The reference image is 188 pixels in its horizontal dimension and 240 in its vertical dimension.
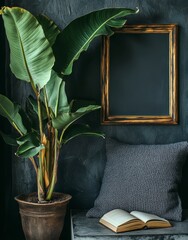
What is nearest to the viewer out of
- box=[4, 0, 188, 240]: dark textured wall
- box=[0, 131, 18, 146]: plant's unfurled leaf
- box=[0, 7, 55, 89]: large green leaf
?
box=[0, 7, 55, 89]: large green leaf

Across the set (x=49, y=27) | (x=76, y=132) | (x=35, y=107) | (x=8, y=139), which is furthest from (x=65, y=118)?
(x=49, y=27)

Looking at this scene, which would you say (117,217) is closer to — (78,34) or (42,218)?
(42,218)

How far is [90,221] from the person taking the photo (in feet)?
10.4

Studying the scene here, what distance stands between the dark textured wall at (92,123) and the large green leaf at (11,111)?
391 millimetres

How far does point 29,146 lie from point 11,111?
0.90ft

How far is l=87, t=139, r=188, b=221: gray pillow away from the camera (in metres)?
3.18

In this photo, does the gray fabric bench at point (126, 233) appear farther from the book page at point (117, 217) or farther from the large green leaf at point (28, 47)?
the large green leaf at point (28, 47)

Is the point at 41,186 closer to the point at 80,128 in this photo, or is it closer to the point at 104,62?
the point at 80,128

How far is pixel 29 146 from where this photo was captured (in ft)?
9.68

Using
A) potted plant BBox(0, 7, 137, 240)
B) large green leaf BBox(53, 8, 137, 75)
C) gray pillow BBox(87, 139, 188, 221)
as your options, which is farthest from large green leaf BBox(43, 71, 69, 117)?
gray pillow BBox(87, 139, 188, 221)

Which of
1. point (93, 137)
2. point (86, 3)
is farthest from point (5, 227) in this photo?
point (86, 3)

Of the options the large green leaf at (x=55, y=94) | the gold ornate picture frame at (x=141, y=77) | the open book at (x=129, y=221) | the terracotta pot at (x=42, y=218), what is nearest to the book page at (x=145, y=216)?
the open book at (x=129, y=221)

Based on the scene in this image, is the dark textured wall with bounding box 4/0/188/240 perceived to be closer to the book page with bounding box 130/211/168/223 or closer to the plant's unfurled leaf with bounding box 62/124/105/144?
the plant's unfurled leaf with bounding box 62/124/105/144

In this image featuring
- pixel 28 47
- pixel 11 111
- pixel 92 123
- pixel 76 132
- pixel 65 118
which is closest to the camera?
pixel 28 47
